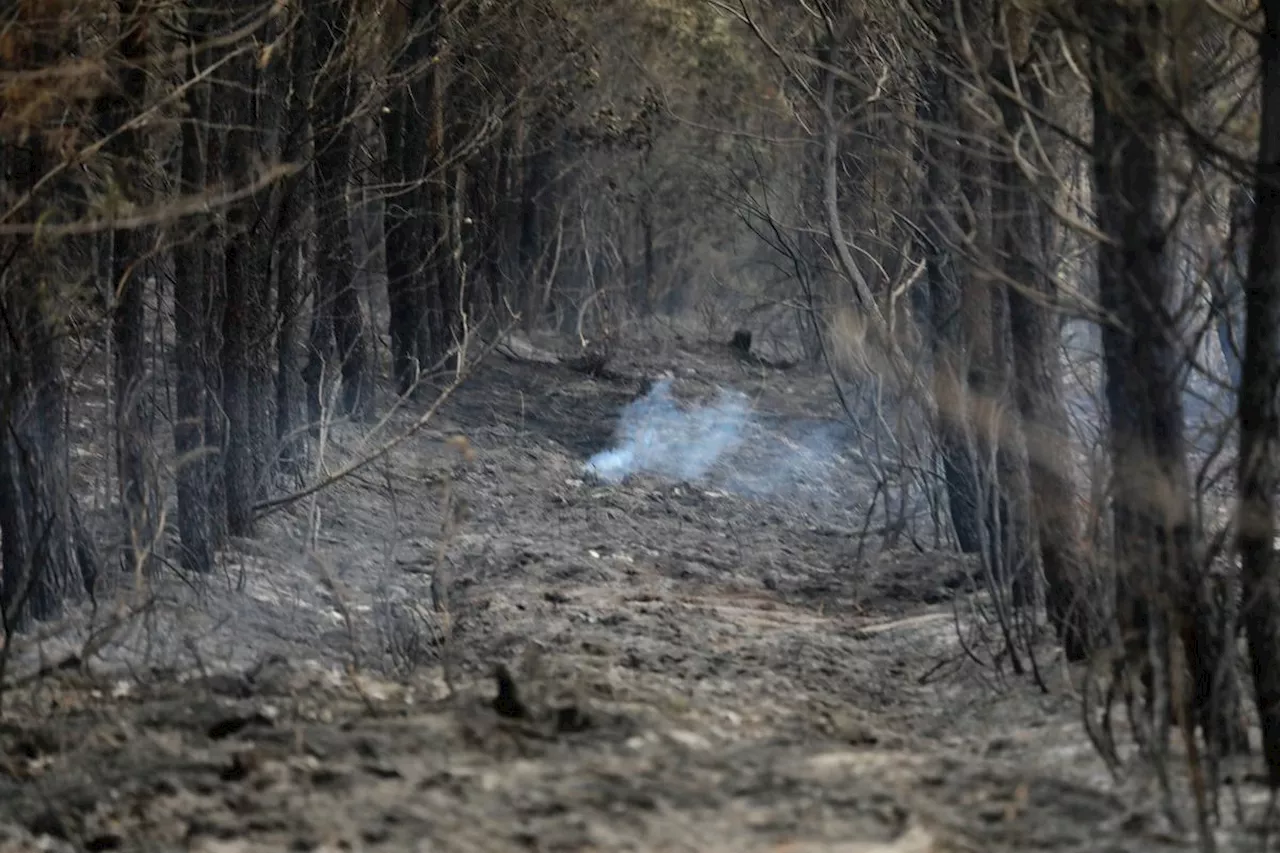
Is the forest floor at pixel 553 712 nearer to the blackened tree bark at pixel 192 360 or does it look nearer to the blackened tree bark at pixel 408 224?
the blackened tree bark at pixel 192 360

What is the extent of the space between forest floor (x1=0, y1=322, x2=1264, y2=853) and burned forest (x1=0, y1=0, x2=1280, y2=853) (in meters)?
0.04

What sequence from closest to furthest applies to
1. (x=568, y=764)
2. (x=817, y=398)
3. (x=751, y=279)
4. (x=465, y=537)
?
(x=568, y=764) → (x=465, y=537) → (x=817, y=398) → (x=751, y=279)

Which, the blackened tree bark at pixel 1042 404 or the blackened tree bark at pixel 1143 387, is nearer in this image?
the blackened tree bark at pixel 1143 387

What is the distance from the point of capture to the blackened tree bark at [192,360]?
11.4 meters

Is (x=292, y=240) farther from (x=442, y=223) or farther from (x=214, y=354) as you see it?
(x=442, y=223)

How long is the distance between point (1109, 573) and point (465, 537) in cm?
866

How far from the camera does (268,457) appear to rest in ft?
46.2

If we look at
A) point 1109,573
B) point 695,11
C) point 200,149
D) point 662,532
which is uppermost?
point 695,11

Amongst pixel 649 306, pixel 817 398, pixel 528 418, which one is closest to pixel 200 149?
pixel 528 418

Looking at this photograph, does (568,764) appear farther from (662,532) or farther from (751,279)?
(751,279)

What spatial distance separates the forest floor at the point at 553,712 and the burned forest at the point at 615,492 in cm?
4

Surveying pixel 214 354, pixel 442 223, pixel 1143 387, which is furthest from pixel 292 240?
pixel 1143 387

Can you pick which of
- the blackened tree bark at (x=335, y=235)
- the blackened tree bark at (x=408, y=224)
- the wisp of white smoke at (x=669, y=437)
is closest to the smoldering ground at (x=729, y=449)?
the wisp of white smoke at (x=669, y=437)

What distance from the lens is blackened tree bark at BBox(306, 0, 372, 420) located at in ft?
47.4
